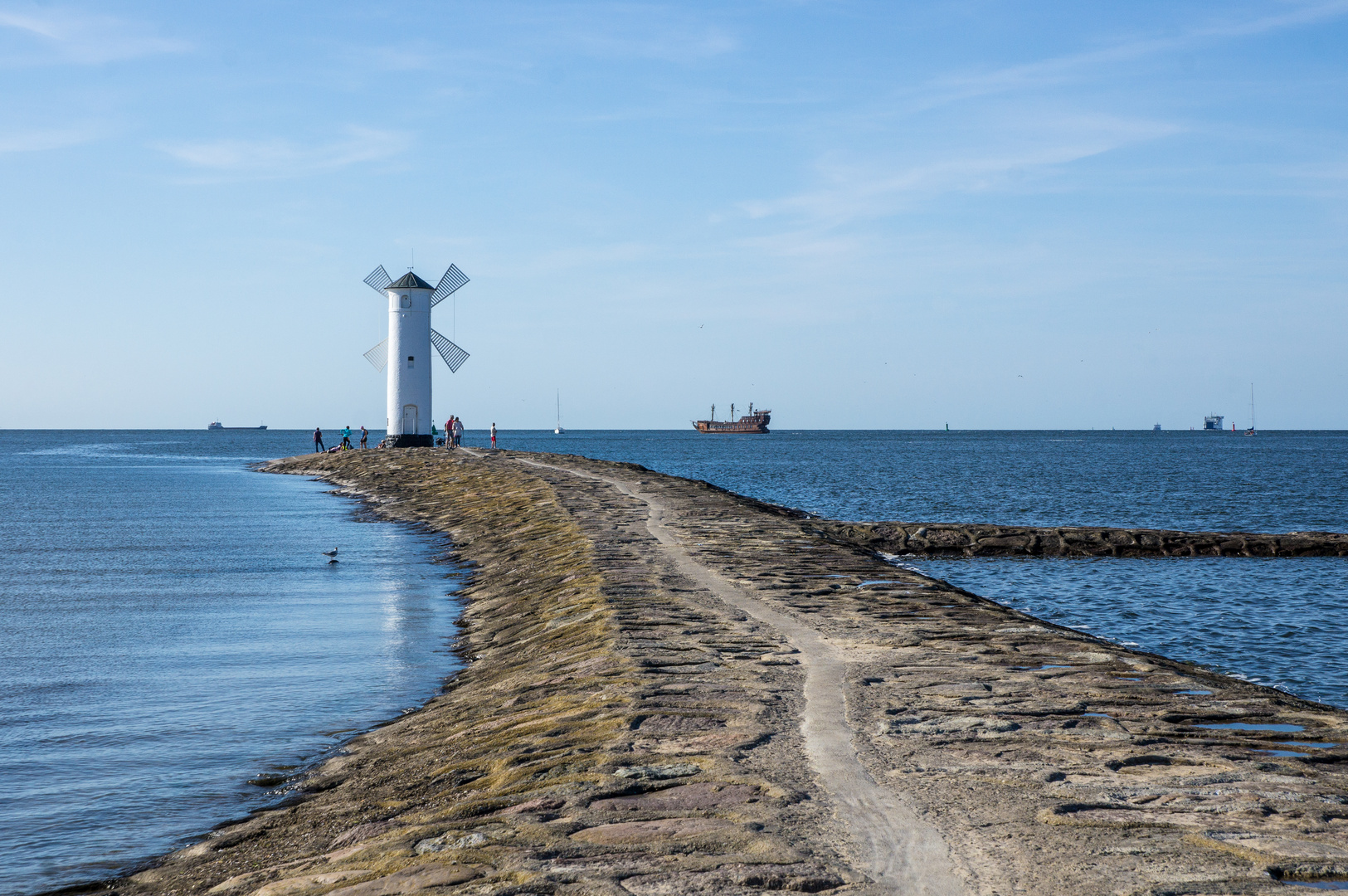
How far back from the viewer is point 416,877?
546 centimetres

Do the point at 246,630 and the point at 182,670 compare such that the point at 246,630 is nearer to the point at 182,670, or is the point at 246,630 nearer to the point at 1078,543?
the point at 182,670

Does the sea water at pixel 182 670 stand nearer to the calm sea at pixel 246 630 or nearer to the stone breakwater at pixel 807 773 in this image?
the calm sea at pixel 246 630

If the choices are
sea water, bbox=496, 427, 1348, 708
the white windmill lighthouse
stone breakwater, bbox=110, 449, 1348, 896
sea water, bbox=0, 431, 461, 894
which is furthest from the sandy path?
the white windmill lighthouse

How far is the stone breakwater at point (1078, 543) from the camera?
1054 inches

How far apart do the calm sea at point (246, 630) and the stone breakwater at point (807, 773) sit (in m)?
0.87

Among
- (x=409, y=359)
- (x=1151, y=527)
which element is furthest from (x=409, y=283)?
(x=1151, y=527)

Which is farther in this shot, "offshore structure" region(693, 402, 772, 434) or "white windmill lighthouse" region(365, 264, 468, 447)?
"offshore structure" region(693, 402, 772, 434)

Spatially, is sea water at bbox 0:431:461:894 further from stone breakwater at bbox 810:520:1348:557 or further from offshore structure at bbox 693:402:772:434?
offshore structure at bbox 693:402:772:434

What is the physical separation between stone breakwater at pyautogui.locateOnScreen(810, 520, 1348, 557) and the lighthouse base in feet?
117

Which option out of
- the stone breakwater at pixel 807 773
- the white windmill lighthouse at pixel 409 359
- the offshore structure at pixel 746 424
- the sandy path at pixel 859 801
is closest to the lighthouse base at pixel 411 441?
the white windmill lighthouse at pixel 409 359

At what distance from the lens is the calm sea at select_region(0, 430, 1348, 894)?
344 inches

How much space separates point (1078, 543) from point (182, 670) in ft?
67.7

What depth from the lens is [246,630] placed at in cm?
1587

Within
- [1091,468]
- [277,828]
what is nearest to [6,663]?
[277,828]
